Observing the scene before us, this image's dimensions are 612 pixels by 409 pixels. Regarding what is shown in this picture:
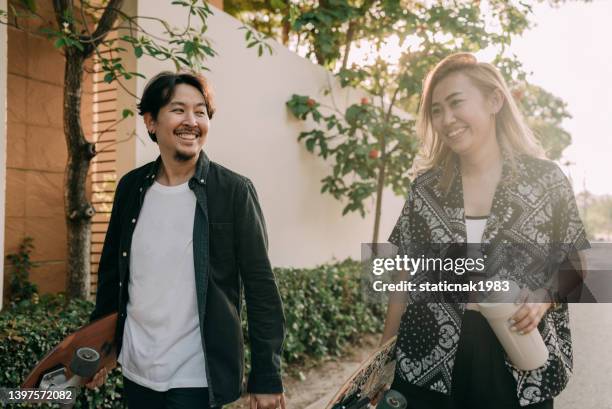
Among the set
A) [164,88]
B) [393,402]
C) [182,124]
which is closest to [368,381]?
[393,402]

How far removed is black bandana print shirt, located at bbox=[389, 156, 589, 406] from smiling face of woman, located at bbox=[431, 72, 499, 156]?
0.15 metres

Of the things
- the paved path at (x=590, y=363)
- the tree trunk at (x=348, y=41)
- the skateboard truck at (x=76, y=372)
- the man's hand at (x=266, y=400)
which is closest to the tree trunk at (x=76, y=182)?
the skateboard truck at (x=76, y=372)

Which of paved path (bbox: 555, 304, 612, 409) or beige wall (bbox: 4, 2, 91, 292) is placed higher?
beige wall (bbox: 4, 2, 91, 292)

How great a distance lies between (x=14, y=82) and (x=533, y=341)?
547 centimetres

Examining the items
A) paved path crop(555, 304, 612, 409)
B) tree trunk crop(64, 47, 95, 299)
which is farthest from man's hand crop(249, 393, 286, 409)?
paved path crop(555, 304, 612, 409)

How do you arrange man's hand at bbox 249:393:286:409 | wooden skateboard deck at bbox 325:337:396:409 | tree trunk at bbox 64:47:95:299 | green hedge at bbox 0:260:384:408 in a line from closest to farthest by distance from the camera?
1. wooden skateboard deck at bbox 325:337:396:409
2. man's hand at bbox 249:393:286:409
3. green hedge at bbox 0:260:384:408
4. tree trunk at bbox 64:47:95:299

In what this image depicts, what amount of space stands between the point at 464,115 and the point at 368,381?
1.02 metres

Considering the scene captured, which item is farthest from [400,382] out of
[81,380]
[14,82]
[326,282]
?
[14,82]

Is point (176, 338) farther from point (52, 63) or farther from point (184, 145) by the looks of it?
point (52, 63)

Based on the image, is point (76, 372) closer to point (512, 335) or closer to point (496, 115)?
point (512, 335)

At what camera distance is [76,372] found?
2322 mm

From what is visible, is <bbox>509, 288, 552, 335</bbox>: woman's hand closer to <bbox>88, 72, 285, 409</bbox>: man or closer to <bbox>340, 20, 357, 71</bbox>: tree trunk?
<bbox>88, 72, 285, 409</bbox>: man

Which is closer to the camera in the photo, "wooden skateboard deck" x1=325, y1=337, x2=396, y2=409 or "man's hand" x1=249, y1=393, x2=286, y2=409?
"wooden skateboard deck" x1=325, y1=337, x2=396, y2=409

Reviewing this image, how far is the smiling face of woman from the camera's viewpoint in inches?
96.7
